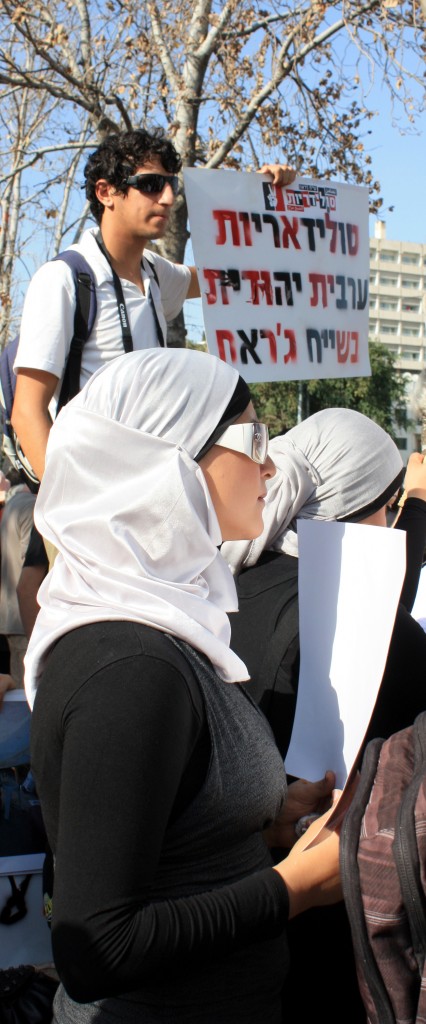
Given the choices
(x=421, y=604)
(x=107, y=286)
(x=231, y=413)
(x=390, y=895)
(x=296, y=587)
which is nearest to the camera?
(x=390, y=895)

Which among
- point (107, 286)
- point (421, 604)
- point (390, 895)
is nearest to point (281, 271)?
point (107, 286)

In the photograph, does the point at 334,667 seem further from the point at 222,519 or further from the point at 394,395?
the point at 394,395

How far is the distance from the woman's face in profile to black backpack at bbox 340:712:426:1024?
483 millimetres

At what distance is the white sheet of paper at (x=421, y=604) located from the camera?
235cm

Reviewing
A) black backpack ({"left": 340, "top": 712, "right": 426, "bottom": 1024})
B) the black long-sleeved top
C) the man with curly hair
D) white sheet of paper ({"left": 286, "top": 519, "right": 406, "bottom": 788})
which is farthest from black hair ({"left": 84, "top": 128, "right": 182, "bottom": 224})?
black backpack ({"left": 340, "top": 712, "right": 426, "bottom": 1024})

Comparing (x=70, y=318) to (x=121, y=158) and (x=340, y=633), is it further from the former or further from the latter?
(x=340, y=633)

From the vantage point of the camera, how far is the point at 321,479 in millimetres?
2105

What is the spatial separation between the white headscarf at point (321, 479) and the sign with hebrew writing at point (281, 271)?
1404 mm

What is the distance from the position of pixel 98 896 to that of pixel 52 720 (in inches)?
8.9

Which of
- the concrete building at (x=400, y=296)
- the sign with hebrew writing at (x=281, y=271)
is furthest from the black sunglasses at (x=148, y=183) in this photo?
the concrete building at (x=400, y=296)

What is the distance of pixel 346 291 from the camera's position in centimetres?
400

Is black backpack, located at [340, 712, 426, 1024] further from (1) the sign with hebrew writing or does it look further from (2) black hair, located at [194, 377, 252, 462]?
(1) the sign with hebrew writing

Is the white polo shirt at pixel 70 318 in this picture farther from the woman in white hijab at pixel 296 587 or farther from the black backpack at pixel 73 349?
the woman in white hijab at pixel 296 587

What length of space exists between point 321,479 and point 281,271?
1857mm
